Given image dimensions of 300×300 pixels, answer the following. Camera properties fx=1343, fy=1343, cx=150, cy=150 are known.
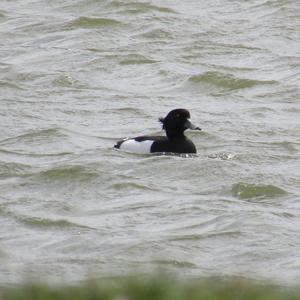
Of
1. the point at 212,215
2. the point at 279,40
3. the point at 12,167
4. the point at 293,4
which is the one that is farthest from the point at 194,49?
the point at 212,215

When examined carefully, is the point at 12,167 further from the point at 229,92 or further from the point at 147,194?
the point at 229,92

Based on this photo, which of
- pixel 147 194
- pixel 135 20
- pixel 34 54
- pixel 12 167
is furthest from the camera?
pixel 135 20

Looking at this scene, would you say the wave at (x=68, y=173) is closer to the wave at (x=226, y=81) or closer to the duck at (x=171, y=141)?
the duck at (x=171, y=141)

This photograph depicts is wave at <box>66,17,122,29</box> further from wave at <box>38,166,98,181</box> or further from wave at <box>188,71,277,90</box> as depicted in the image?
wave at <box>38,166,98,181</box>

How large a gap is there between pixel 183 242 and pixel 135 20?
Result: 11.2 metres

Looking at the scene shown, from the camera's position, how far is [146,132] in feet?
51.4

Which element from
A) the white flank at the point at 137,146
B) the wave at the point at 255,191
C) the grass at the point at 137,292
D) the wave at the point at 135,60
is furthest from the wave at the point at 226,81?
the grass at the point at 137,292

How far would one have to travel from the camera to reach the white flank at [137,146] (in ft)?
46.4

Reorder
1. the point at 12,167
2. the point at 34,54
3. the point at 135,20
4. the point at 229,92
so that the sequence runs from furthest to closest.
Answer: the point at 135,20
the point at 34,54
the point at 229,92
the point at 12,167

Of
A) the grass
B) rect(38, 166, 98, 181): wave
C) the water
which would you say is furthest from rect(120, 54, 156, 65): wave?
the grass

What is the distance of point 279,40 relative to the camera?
20.2 m

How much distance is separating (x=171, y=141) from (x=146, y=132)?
136 cm

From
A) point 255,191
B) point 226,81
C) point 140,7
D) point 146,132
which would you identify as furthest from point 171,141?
point 140,7

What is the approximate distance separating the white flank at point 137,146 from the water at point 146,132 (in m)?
0.13
